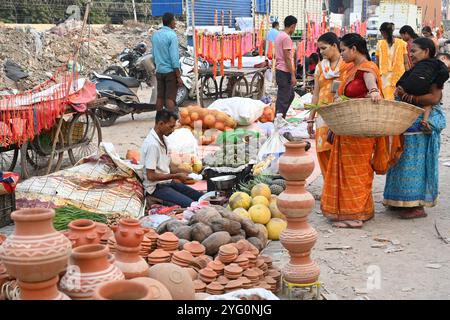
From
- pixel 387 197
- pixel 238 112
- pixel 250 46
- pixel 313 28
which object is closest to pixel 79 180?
pixel 387 197

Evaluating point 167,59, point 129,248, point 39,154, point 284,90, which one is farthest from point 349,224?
point 167,59

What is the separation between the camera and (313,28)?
706 inches

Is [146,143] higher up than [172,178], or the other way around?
[146,143]

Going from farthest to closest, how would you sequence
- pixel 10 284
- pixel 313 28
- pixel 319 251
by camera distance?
pixel 313 28, pixel 319 251, pixel 10 284

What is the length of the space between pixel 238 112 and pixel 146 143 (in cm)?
401

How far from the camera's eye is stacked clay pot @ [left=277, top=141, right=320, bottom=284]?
3.68 meters

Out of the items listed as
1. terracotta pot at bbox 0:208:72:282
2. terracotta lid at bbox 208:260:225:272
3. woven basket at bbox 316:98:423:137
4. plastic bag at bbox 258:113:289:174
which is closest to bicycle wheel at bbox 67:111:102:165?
plastic bag at bbox 258:113:289:174

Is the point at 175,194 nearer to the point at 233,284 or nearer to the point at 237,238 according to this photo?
the point at 237,238

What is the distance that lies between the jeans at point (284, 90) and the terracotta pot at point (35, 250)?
7471 millimetres

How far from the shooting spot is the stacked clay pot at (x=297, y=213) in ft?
12.1

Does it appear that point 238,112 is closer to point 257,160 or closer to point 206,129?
point 206,129

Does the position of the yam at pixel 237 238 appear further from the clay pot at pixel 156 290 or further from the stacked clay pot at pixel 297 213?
the clay pot at pixel 156 290

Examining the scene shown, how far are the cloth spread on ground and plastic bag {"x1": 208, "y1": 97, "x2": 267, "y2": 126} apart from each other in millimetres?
3768

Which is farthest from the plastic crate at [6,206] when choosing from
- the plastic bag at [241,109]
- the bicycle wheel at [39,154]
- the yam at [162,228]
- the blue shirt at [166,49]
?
the plastic bag at [241,109]
